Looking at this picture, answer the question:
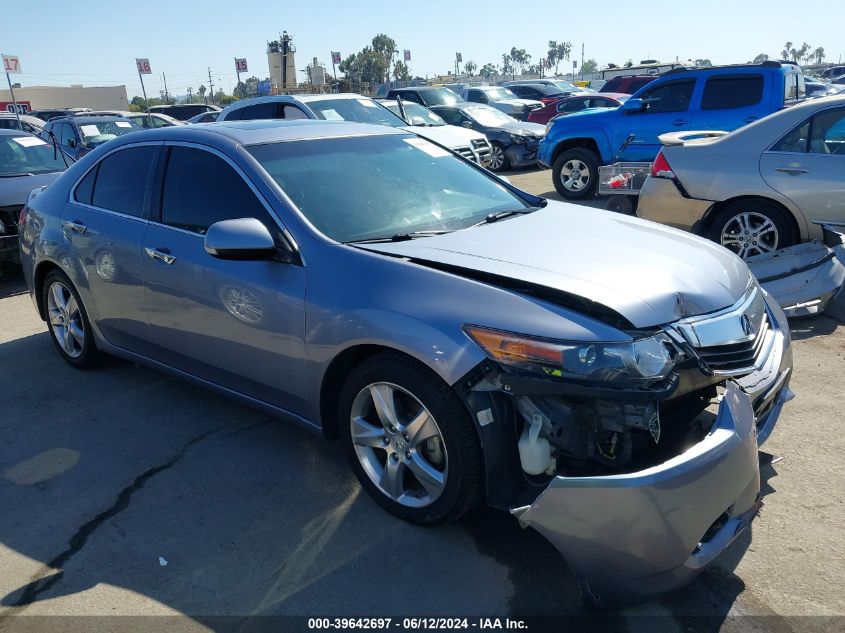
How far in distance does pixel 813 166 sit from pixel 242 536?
219 inches

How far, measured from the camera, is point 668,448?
2688 mm

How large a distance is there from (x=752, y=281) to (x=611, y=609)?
169cm

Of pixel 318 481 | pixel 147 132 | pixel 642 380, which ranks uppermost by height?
pixel 147 132

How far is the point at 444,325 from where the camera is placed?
9.06 feet

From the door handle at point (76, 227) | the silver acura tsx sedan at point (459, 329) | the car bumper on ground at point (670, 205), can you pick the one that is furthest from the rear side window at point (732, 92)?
the door handle at point (76, 227)

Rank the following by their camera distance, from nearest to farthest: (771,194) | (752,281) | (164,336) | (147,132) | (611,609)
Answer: (611,609), (752,281), (164,336), (147,132), (771,194)

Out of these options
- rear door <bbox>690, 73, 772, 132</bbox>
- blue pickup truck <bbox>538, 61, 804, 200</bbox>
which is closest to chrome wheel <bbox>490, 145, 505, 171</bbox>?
blue pickup truck <bbox>538, 61, 804, 200</bbox>

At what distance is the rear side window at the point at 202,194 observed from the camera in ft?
11.9

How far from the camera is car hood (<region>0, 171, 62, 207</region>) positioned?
7836 mm

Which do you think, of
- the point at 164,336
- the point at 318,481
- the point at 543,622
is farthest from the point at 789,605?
the point at 164,336

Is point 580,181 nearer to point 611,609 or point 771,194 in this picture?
point 771,194

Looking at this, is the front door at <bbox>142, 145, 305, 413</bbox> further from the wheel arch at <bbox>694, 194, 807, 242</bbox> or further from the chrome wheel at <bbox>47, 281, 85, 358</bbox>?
the wheel arch at <bbox>694, 194, 807, 242</bbox>

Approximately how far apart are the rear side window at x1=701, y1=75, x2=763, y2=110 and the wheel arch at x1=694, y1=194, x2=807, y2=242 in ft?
13.8

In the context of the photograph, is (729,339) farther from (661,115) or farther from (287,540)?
(661,115)
